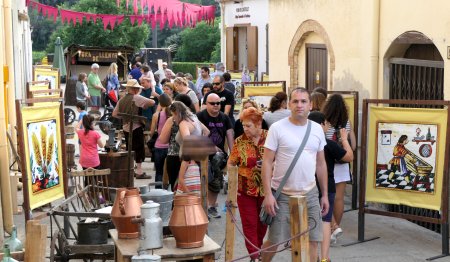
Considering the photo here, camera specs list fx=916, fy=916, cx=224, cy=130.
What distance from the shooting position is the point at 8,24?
42.4 ft

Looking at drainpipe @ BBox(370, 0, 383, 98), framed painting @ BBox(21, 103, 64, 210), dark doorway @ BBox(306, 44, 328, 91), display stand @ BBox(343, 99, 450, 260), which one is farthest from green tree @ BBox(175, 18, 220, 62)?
framed painting @ BBox(21, 103, 64, 210)

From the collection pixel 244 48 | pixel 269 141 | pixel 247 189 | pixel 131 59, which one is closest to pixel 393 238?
pixel 247 189

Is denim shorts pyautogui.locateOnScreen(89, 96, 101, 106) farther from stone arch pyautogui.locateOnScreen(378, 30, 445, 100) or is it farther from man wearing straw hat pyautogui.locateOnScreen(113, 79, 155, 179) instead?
stone arch pyautogui.locateOnScreen(378, 30, 445, 100)

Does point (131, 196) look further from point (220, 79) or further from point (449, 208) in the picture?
point (220, 79)

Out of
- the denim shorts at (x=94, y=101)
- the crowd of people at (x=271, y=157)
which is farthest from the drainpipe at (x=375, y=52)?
the denim shorts at (x=94, y=101)

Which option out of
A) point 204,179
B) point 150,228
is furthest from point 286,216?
point 150,228

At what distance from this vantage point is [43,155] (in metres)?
9.16

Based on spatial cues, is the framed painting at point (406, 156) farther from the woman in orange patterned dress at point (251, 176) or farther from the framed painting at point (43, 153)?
the framed painting at point (43, 153)

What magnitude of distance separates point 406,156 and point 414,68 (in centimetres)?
256

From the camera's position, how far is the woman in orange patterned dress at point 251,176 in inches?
326

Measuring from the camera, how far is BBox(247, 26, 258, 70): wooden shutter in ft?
92.2

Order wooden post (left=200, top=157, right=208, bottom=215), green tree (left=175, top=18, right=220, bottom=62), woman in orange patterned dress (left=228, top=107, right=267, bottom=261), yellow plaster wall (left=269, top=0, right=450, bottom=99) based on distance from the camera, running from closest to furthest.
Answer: wooden post (left=200, top=157, right=208, bottom=215), woman in orange patterned dress (left=228, top=107, right=267, bottom=261), yellow plaster wall (left=269, top=0, right=450, bottom=99), green tree (left=175, top=18, right=220, bottom=62)

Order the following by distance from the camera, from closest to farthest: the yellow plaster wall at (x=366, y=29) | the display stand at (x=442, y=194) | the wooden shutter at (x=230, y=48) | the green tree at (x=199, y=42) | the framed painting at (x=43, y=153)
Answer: the framed painting at (x=43, y=153) < the display stand at (x=442, y=194) < the yellow plaster wall at (x=366, y=29) < the wooden shutter at (x=230, y=48) < the green tree at (x=199, y=42)

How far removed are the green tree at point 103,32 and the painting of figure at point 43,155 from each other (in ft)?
135
